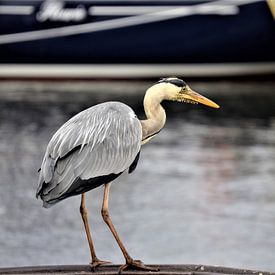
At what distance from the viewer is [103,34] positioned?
27.0 meters

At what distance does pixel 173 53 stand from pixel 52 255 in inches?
611

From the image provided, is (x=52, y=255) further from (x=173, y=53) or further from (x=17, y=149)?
(x=173, y=53)

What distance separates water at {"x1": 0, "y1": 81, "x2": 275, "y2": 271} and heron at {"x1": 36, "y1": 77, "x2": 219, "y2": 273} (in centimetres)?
491

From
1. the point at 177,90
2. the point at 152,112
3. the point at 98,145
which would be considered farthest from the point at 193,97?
the point at 98,145

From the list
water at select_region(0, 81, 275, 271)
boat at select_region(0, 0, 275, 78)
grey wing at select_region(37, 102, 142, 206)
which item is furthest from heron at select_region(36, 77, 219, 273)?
boat at select_region(0, 0, 275, 78)

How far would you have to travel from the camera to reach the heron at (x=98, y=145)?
657cm

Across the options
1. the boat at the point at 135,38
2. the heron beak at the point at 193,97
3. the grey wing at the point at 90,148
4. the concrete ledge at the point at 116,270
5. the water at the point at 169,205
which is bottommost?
the concrete ledge at the point at 116,270

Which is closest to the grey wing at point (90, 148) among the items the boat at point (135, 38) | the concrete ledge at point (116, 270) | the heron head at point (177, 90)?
the heron head at point (177, 90)

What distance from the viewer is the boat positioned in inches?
1055

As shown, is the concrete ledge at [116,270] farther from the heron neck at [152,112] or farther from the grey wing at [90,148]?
the heron neck at [152,112]

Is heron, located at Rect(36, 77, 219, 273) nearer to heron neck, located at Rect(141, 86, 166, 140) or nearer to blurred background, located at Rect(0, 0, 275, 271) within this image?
heron neck, located at Rect(141, 86, 166, 140)

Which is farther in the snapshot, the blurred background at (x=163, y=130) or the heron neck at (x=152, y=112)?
the blurred background at (x=163, y=130)

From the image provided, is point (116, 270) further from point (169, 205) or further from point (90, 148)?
point (169, 205)

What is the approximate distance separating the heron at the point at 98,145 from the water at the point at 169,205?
16.1 feet
